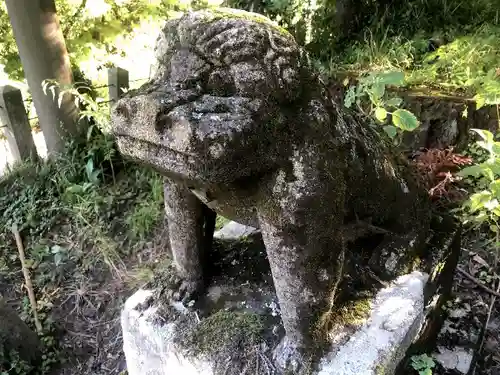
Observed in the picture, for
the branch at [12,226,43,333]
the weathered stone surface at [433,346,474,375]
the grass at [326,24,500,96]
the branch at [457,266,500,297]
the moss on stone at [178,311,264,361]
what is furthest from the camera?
the branch at [12,226,43,333]

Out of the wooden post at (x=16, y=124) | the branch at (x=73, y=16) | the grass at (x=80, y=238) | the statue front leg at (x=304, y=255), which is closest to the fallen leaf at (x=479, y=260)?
the statue front leg at (x=304, y=255)

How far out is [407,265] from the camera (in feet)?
6.06

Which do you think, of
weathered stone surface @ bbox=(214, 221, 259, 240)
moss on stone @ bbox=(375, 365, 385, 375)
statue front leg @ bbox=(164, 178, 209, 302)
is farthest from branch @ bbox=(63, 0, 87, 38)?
moss on stone @ bbox=(375, 365, 385, 375)

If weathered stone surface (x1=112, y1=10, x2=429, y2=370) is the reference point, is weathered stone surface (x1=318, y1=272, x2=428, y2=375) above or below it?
below

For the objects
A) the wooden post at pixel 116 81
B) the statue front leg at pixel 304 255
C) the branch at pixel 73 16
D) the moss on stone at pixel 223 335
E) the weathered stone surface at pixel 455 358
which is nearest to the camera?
the statue front leg at pixel 304 255

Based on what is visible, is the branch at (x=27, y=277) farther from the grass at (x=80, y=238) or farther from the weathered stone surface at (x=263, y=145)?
the weathered stone surface at (x=263, y=145)

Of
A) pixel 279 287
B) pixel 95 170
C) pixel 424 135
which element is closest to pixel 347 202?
pixel 279 287

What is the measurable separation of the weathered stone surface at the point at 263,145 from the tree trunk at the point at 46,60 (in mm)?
2553

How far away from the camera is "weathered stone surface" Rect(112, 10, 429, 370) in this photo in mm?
1180

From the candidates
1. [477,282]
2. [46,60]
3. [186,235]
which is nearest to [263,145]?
[186,235]

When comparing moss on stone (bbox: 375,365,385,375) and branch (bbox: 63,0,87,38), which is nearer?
moss on stone (bbox: 375,365,385,375)

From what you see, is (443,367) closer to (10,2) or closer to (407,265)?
(407,265)

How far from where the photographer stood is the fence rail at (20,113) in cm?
375

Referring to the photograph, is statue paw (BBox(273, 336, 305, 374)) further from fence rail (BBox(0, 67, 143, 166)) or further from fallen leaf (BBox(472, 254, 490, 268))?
fence rail (BBox(0, 67, 143, 166))
